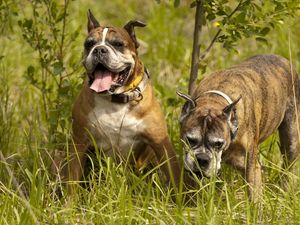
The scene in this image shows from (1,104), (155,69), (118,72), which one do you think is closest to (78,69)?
(1,104)

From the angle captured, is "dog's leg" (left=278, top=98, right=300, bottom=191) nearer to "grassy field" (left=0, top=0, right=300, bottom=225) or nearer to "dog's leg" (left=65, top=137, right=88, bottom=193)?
"grassy field" (left=0, top=0, right=300, bottom=225)

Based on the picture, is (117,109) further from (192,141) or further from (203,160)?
(203,160)

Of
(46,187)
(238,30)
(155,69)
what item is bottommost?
(46,187)

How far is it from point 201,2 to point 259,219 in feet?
5.96

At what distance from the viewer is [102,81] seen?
5.55m

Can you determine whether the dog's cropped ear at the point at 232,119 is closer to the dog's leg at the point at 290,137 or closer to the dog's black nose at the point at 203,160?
the dog's black nose at the point at 203,160

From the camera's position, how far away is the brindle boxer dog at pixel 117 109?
5586 mm

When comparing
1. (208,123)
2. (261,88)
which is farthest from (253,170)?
(261,88)

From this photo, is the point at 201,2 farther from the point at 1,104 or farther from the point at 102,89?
the point at 1,104

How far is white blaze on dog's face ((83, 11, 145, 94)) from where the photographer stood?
5.49 m

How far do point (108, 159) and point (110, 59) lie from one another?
28.0 inches

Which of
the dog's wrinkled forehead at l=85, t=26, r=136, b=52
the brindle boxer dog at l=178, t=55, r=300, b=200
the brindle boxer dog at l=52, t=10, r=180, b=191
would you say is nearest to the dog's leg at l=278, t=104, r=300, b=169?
the brindle boxer dog at l=178, t=55, r=300, b=200

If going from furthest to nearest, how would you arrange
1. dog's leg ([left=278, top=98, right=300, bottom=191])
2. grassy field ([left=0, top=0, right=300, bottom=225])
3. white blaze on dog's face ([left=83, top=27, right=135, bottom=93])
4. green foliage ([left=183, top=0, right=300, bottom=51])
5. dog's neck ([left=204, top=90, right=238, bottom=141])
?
dog's leg ([left=278, top=98, right=300, bottom=191]) → green foliage ([left=183, top=0, right=300, bottom=51]) → white blaze on dog's face ([left=83, top=27, right=135, bottom=93]) → dog's neck ([left=204, top=90, right=238, bottom=141]) → grassy field ([left=0, top=0, right=300, bottom=225])

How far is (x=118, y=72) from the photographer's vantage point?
18.3 feet
